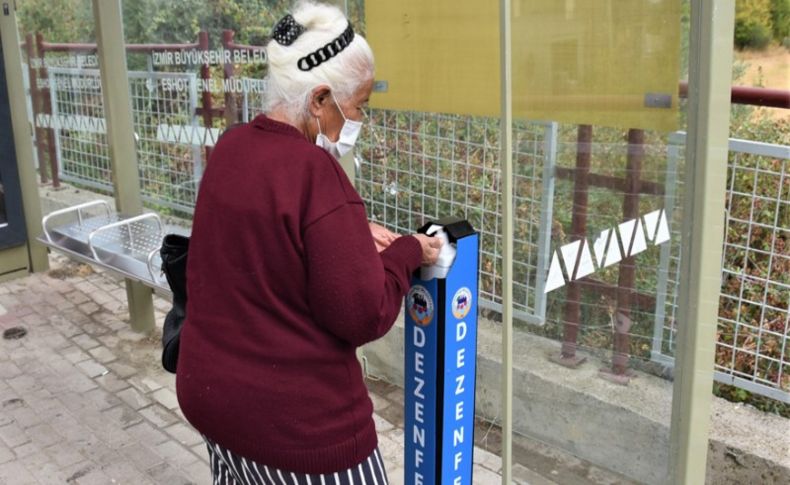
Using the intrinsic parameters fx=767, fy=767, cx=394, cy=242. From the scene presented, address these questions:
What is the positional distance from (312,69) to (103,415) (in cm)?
281

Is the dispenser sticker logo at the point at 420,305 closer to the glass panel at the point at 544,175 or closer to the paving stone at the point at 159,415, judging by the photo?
the glass panel at the point at 544,175

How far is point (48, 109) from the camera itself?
5.89 m

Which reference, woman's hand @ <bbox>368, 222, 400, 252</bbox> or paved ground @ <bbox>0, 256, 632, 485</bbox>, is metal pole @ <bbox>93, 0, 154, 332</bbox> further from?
woman's hand @ <bbox>368, 222, 400, 252</bbox>

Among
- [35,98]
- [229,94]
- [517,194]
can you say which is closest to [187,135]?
[229,94]

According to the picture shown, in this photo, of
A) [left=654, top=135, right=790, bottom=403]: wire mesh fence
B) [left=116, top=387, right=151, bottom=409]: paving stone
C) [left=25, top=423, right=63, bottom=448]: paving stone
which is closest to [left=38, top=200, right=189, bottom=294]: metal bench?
[left=116, top=387, right=151, bottom=409]: paving stone

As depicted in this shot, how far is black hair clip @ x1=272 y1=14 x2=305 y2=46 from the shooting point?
1.68 meters

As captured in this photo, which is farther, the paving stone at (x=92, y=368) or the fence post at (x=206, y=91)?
the paving stone at (x=92, y=368)

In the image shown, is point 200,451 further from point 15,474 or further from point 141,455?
point 15,474

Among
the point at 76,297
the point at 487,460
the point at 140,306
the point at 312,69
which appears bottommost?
the point at 487,460

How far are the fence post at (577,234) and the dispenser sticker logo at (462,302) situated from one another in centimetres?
37

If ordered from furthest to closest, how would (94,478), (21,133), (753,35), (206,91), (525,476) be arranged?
(21,133)
(753,35)
(206,91)
(94,478)
(525,476)

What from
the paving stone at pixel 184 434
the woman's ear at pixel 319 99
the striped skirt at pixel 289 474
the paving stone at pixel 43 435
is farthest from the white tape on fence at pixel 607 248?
the paving stone at pixel 43 435

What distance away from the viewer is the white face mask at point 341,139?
1727mm

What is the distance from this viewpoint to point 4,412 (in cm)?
389
